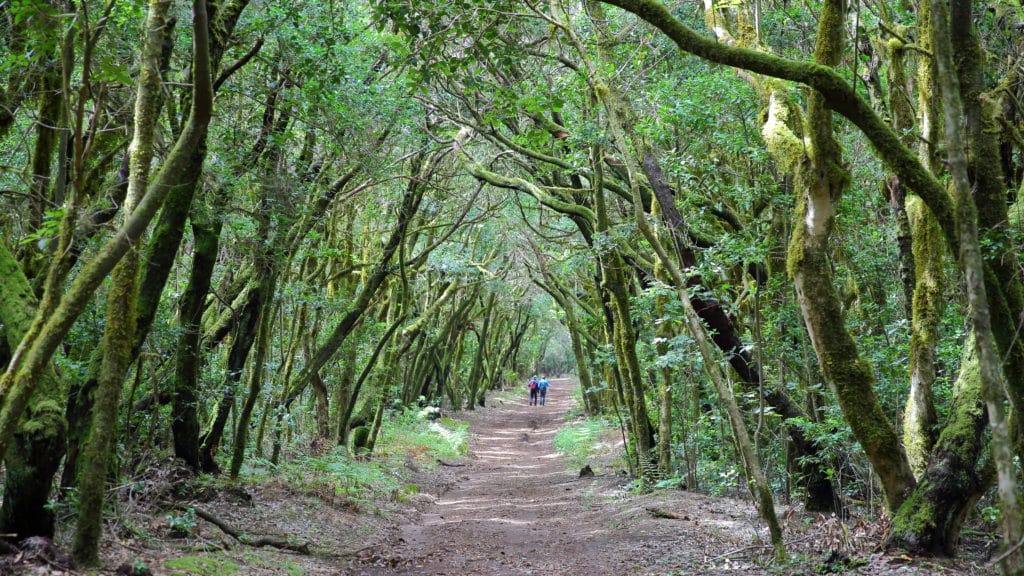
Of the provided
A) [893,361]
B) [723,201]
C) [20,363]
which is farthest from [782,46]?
[20,363]

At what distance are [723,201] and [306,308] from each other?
8.16 meters

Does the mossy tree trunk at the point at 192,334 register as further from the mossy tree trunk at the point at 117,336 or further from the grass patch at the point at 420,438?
the grass patch at the point at 420,438

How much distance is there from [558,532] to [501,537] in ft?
2.83

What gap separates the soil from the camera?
594cm

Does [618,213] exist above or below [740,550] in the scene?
above

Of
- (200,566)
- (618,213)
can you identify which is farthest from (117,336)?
(618,213)

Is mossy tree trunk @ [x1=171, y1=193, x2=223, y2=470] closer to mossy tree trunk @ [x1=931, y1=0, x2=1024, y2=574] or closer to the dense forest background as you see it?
the dense forest background

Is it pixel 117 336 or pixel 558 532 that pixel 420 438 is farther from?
pixel 117 336

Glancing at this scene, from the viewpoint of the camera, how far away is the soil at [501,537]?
5.94 m

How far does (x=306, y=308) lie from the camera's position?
45.5 ft

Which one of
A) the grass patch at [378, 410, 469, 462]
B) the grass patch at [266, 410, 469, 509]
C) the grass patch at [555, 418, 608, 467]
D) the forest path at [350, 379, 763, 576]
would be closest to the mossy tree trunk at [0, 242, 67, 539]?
the forest path at [350, 379, 763, 576]

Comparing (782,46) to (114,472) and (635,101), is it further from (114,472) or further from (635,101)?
(114,472)

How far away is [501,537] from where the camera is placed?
9.83 meters

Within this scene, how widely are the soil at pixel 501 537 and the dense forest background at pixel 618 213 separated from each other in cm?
42
